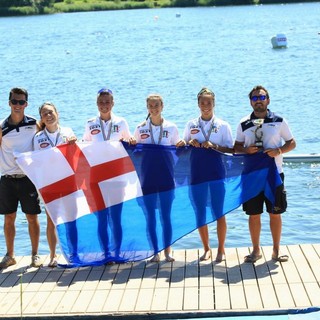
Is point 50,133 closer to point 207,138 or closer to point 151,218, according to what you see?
point 151,218

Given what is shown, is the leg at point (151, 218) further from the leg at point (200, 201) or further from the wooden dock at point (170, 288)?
the leg at point (200, 201)

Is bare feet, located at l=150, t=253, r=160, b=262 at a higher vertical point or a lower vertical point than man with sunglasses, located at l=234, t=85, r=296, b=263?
lower

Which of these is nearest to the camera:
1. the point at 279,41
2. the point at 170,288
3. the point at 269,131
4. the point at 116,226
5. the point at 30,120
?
the point at 170,288

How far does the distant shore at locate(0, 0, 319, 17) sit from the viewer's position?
82562 mm

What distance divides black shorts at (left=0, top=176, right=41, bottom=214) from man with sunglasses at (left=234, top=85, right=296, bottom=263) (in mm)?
2158

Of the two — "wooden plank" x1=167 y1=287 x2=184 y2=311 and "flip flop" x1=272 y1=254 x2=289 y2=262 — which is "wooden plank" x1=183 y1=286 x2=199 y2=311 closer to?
"wooden plank" x1=167 y1=287 x2=184 y2=311

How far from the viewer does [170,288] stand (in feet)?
22.4

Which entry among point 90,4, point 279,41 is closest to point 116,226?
point 279,41

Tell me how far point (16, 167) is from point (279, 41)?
3293cm

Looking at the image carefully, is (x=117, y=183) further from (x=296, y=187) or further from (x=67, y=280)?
(x=296, y=187)

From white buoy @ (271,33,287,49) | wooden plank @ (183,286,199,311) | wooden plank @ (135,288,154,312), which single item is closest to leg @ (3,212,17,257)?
wooden plank @ (135,288,154,312)

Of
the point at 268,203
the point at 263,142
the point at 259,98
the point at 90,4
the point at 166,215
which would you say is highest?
the point at 259,98

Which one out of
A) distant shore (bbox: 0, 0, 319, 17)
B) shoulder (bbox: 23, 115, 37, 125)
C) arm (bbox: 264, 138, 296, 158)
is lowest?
distant shore (bbox: 0, 0, 319, 17)

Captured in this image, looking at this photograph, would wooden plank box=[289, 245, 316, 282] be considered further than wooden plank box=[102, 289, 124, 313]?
Yes
